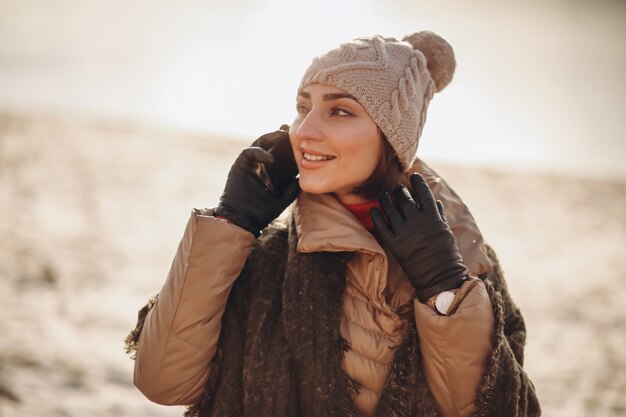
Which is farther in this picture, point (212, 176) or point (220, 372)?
point (212, 176)

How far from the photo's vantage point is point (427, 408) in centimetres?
173

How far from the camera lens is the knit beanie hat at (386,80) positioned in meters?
1.83

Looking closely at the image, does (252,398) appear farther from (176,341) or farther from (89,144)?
(89,144)

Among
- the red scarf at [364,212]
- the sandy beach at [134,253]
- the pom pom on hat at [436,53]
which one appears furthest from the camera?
the sandy beach at [134,253]

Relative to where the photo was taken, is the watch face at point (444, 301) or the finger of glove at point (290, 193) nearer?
the watch face at point (444, 301)

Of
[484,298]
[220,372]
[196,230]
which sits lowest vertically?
[220,372]

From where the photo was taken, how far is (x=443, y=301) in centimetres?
167

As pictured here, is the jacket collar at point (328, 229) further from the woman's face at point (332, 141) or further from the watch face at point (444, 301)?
the watch face at point (444, 301)

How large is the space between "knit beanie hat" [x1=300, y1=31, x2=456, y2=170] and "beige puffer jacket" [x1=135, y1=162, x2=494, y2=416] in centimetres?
31

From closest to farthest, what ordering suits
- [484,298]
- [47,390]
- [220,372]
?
[484,298]
[220,372]
[47,390]

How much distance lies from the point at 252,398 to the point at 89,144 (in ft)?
25.4

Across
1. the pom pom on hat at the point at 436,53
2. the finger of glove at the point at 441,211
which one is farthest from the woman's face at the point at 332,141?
the pom pom on hat at the point at 436,53

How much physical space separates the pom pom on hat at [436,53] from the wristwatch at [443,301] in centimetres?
82

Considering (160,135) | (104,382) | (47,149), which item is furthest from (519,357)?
(160,135)
